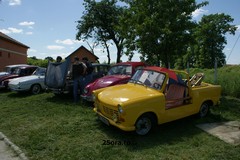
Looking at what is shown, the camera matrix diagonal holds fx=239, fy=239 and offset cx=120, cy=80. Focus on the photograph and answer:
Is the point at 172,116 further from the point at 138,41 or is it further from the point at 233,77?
the point at 233,77

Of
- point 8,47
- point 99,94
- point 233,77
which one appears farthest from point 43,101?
point 8,47

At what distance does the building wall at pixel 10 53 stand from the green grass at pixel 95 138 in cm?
2595

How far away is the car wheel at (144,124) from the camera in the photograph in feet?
19.2

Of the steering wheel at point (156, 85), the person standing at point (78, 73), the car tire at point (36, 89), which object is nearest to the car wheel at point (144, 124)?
the steering wheel at point (156, 85)

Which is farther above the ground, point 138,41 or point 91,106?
point 138,41

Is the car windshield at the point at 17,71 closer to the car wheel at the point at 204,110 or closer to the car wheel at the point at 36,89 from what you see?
the car wheel at the point at 36,89

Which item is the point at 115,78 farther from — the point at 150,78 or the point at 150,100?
the point at 150,100

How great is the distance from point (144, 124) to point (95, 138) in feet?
4.14

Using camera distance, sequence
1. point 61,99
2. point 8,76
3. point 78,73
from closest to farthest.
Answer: point 78,73 → point 61,99 → point 8,76

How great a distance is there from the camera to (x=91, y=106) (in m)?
9.08

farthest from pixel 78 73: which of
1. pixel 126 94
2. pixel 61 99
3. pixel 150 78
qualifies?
pixel 126 94

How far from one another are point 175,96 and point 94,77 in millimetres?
4960

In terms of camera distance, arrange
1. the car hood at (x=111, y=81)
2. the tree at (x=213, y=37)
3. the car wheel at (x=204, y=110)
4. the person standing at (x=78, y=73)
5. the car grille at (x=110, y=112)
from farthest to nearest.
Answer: the tree at (x=213, y=37) < the person standing at (x=78, y=73) < the car hood at (x=111, y=81) < the car wheel at (x=204, y=110) < the car grille at (x=110, y=112)

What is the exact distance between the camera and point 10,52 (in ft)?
112
